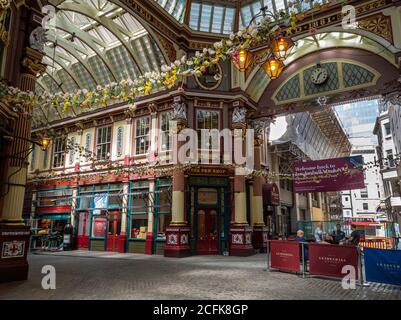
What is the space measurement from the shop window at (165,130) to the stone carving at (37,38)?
8.36 meters

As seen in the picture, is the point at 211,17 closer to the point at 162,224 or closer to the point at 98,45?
the point at 98,45

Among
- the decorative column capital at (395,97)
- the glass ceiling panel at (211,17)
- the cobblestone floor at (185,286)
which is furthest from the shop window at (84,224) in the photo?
the decorative column capital at (395,97)

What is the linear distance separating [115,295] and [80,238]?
13.8 meters

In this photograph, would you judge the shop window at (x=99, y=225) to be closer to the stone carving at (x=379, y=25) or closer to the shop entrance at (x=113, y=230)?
the shop entrance at (x=113, y=230)

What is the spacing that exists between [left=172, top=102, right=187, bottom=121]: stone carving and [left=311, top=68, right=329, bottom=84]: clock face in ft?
22.6

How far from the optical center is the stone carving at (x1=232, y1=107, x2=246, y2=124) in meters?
16.6

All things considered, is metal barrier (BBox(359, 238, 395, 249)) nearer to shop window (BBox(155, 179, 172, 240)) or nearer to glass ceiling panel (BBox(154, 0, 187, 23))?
shop window (BBox(155, 179, 172, 240))

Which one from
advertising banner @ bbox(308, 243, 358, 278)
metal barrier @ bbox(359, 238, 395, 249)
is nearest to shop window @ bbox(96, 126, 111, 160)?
advertising banner @ bbox(308, 243, 358, 278)

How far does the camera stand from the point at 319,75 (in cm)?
1603

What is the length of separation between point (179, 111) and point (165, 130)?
178 centimetres

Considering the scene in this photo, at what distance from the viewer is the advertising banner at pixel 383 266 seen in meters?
7.88
